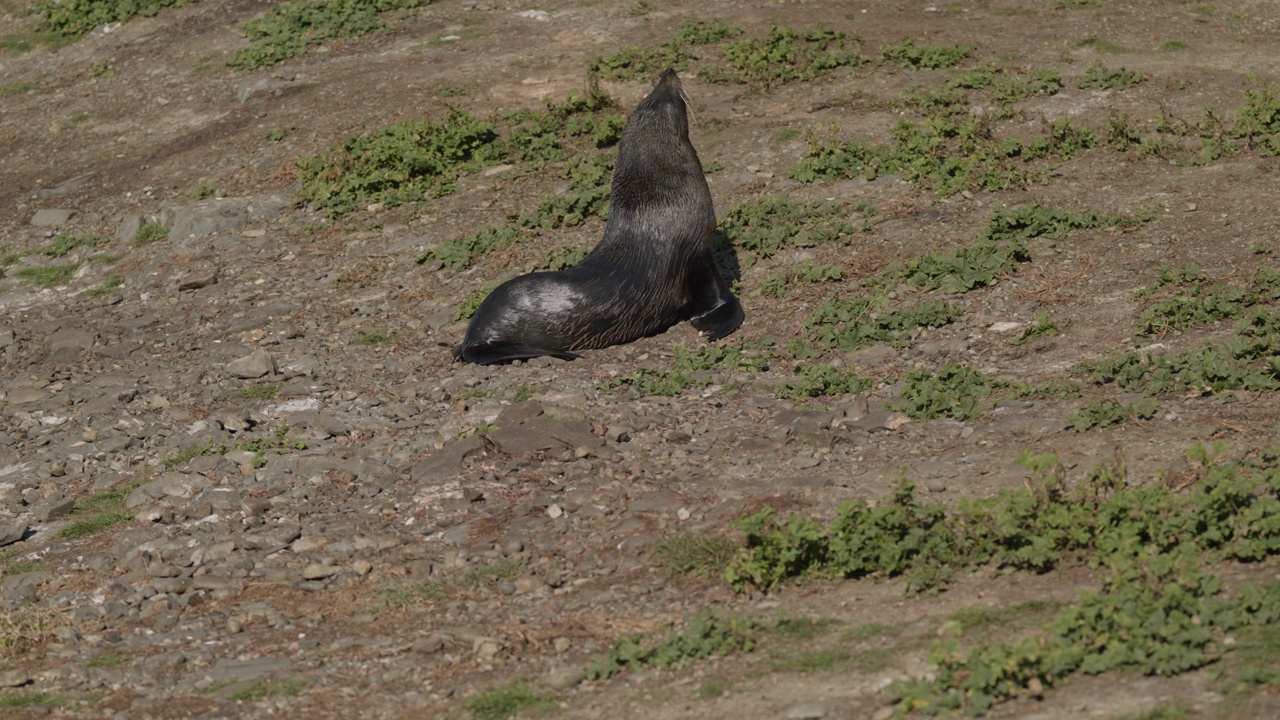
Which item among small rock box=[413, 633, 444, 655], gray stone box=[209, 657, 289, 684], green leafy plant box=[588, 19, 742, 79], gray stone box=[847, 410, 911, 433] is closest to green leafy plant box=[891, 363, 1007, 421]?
gray stone box=[847, 410, 911, 433]

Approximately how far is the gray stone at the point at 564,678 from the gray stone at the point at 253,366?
498 centimetres

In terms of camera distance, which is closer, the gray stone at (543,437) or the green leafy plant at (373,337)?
the gray stone at (543,437)

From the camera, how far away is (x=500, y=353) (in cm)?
998

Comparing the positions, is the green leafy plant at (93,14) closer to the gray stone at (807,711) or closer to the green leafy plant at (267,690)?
the green leafy plant at (267,690)

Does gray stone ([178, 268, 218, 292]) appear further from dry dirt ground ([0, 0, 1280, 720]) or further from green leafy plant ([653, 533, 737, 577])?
green leafy plant ([653, 533, 737, 577])

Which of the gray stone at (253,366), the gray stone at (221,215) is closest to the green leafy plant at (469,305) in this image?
the gray stone at (253,366)

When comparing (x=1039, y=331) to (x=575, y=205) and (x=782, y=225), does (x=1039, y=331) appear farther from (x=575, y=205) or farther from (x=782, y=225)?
(x=575, y=205)

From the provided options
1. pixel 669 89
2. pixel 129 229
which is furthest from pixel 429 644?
pixel 129 229

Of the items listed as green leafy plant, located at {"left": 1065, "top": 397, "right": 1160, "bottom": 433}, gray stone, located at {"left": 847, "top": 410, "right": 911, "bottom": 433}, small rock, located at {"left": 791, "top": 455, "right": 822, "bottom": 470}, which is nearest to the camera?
green leafy plant, located at {"left": 1065, "top": 397, "right": 1160, "bottom": 433}

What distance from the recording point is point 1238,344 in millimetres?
8312

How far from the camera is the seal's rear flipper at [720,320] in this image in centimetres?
1019

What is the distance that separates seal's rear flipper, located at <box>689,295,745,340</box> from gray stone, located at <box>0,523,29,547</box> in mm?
4509

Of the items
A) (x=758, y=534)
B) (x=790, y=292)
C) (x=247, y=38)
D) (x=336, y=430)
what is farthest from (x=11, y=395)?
(x=247, y=38)

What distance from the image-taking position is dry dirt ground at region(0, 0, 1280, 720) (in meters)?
6.27
